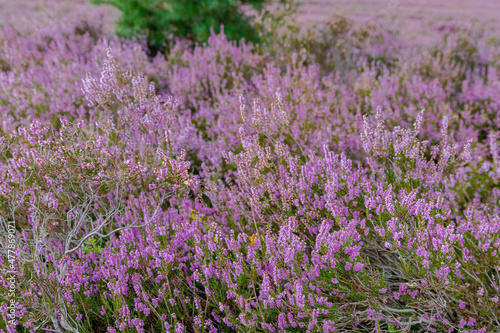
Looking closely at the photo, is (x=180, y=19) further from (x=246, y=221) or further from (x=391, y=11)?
(x=391, y=11)

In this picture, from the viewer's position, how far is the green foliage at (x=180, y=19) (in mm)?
5512

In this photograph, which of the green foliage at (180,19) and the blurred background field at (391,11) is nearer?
the green foliage at (180,19)

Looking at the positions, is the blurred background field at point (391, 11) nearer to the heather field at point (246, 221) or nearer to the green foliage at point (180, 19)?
the green foliage at point (180, 19)

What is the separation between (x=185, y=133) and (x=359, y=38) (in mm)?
3878

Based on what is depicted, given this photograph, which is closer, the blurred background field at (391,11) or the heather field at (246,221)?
the heather field at (246,221)

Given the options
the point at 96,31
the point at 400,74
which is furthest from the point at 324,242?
the point at 96,31

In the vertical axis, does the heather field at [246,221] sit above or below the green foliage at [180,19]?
below

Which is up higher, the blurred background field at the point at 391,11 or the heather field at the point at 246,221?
the blurred background field at the point at 391,11

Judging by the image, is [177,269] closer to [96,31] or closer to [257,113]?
[257,113]

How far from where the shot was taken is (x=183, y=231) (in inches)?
89.4

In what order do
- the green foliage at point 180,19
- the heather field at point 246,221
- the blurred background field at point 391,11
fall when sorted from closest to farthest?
1. the heather field at point 246,221
2. the green foliage at point 180,19
3. the blurred background field at point 391,11

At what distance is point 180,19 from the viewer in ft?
18.8

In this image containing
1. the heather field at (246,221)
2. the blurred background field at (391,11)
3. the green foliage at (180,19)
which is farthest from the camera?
the blurred background field at (391,11)

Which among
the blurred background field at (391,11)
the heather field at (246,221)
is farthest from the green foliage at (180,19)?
the heather field at (246,221)
